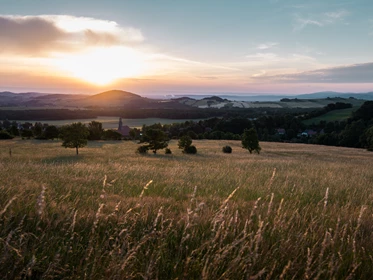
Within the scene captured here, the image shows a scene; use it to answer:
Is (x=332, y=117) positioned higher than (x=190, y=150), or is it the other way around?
(x=332, y=117)

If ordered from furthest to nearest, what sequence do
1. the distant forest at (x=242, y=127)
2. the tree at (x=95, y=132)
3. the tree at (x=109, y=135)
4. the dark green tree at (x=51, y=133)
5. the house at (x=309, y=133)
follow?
1. the house at (x=309, y=133)
2. the distant forest at (x=242, y=127)
3. the tree at (x=109, y=135)
4. the tree at (x=95, y=132)
5. the dark green tree at (x=51, y=133)

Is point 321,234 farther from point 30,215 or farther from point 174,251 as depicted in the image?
point 30,215

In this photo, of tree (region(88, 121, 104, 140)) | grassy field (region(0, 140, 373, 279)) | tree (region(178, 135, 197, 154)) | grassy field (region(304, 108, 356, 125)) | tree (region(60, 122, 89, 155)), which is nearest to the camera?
grassy field (region(0, 140, 373, 279))

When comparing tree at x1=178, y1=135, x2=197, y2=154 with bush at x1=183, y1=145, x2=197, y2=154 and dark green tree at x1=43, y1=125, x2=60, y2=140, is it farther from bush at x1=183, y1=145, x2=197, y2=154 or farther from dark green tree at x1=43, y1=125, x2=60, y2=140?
dark green tree at x1=43, y1=125, x2=60, y2=140

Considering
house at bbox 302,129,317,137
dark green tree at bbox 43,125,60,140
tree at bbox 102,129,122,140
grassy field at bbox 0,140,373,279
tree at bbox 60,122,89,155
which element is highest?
grassy field at bbox 0,140,373,279

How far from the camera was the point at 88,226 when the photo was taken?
11.9ft

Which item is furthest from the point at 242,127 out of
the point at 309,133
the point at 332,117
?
the point at 332,117

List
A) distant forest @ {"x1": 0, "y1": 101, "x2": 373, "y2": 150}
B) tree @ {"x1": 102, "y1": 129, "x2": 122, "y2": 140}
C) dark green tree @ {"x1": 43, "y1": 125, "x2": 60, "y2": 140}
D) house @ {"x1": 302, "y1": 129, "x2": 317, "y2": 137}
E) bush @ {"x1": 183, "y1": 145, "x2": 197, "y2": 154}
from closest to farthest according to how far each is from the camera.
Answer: bush @ {"x1": 183, "y1": 145, "x2": 197, "y2": 154} < dark green tree @ {"x1": 43, "y1": 125, "x2": 60, "y2": 140} < tree @ {"x1": 102, "y1": 129, "x2": 122, "y2": 140} < distant forest @ {"x1": 0, "y1": 101, "x2": 373, "y2": 150} < house @ {"x1": 302, "y1": 129, "x2": 317, "y2": 137}

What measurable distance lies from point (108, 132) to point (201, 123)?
4115 cm

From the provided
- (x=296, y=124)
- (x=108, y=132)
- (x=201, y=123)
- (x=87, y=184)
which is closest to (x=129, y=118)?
(x=201, y=123)

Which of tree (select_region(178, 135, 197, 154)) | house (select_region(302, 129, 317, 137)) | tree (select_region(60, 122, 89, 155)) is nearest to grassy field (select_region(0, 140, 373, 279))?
tree (select_region(60, 122, 89, 155))

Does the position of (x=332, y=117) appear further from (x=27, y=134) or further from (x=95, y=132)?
(x=27, y=134)

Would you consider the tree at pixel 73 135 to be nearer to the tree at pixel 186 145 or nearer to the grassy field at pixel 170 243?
the tree at pixel 186 145

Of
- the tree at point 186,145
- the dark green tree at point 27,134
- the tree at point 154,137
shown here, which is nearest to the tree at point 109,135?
the dark green tree at point 27,134
